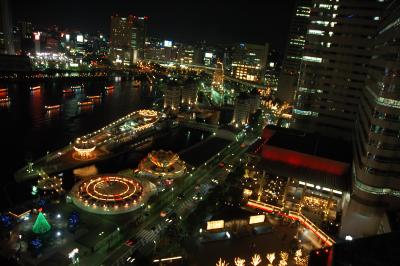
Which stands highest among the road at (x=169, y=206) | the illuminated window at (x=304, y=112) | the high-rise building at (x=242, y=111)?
the illuminated window at (x=304, y=112)

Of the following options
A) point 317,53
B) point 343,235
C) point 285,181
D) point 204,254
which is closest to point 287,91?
point 317,53

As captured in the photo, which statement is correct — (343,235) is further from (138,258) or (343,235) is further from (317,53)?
(317,53)

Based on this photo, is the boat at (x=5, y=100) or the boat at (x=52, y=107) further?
the boat at (x=5, y=100)

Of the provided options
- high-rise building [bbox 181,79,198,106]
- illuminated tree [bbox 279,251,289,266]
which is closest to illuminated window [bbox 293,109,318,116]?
illuminated tree [bbox 279,251,289,266]

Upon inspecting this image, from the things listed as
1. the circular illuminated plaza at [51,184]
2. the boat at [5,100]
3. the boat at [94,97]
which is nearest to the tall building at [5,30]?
the boat at [5,100]

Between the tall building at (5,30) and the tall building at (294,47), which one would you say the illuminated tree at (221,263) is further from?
the tall building at (5,30)

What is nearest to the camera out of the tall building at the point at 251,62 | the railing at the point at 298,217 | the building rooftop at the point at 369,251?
the building rooftop at the point at 369,251

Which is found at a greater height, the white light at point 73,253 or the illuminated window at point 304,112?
the illuminated window at point 304,112
